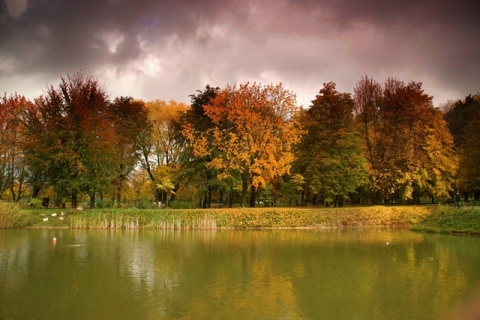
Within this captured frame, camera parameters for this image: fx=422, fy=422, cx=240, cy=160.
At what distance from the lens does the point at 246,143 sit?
141 feet

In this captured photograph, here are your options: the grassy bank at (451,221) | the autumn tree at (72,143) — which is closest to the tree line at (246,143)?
the autumn tree at (72,143)

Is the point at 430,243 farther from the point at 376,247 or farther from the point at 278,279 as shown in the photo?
the point at 278,279

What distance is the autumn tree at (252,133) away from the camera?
42.2 m

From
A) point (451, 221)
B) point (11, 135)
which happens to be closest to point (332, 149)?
point (451, 221)

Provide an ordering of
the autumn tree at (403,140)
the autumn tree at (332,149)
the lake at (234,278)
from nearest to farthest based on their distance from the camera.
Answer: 1. the lake at (234,278)
2. the autumn tree at (332,149)
3. the autumn tree at (403,140)

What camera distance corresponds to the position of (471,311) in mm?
13414

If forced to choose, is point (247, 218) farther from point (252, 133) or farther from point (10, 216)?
point (10, 216)

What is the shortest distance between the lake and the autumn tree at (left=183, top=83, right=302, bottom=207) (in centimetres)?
1263

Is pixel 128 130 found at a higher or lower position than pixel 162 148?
higher

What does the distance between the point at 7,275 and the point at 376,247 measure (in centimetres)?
2134

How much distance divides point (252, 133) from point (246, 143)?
46.8 inches

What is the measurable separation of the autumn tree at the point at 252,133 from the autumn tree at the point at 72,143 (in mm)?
9041

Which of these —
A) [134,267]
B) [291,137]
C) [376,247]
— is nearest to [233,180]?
[291,137]

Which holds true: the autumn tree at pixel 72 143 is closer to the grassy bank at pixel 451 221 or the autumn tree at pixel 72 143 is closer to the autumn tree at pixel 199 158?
the autumn tree at pixel 199 158
